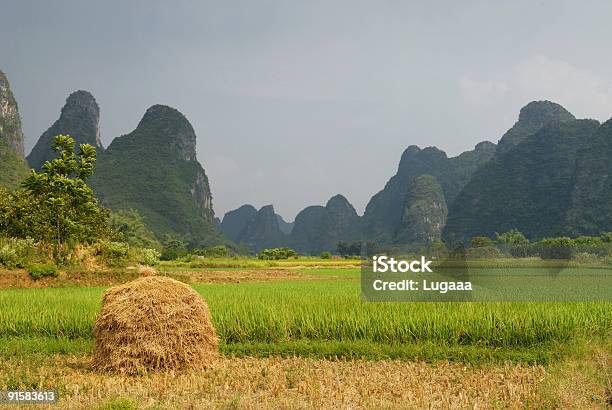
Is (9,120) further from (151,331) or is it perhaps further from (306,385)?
(306,385)

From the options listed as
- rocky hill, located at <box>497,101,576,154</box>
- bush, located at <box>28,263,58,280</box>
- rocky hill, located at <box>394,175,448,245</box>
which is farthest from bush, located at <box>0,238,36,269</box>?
rocky hill, located at <box>497,101,576,154</box>

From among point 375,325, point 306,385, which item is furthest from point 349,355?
point 306,385

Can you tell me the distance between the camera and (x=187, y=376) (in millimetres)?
6758

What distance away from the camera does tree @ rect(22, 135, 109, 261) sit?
22047mm

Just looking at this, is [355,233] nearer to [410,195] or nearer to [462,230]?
[410,195]

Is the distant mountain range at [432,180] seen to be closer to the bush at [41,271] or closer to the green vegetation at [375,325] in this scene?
the bush at [41,271]

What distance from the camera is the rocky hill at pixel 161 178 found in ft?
358

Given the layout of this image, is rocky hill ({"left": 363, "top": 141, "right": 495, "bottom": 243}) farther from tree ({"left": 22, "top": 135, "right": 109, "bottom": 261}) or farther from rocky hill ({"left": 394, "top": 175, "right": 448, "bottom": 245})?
tree ({"left": 22, "top": 135, "right": 109, "bottom": 261})

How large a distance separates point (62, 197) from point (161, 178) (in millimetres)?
103238

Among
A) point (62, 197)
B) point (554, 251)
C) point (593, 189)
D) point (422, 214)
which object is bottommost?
point (554, 251)

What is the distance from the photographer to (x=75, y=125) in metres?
126

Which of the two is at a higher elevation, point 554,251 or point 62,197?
point 62,197

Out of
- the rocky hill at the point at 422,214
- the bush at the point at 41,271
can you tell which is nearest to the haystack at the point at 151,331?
the bush at the point at 41,271

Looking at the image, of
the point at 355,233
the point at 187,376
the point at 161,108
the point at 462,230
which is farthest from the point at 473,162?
the point at 187,376
